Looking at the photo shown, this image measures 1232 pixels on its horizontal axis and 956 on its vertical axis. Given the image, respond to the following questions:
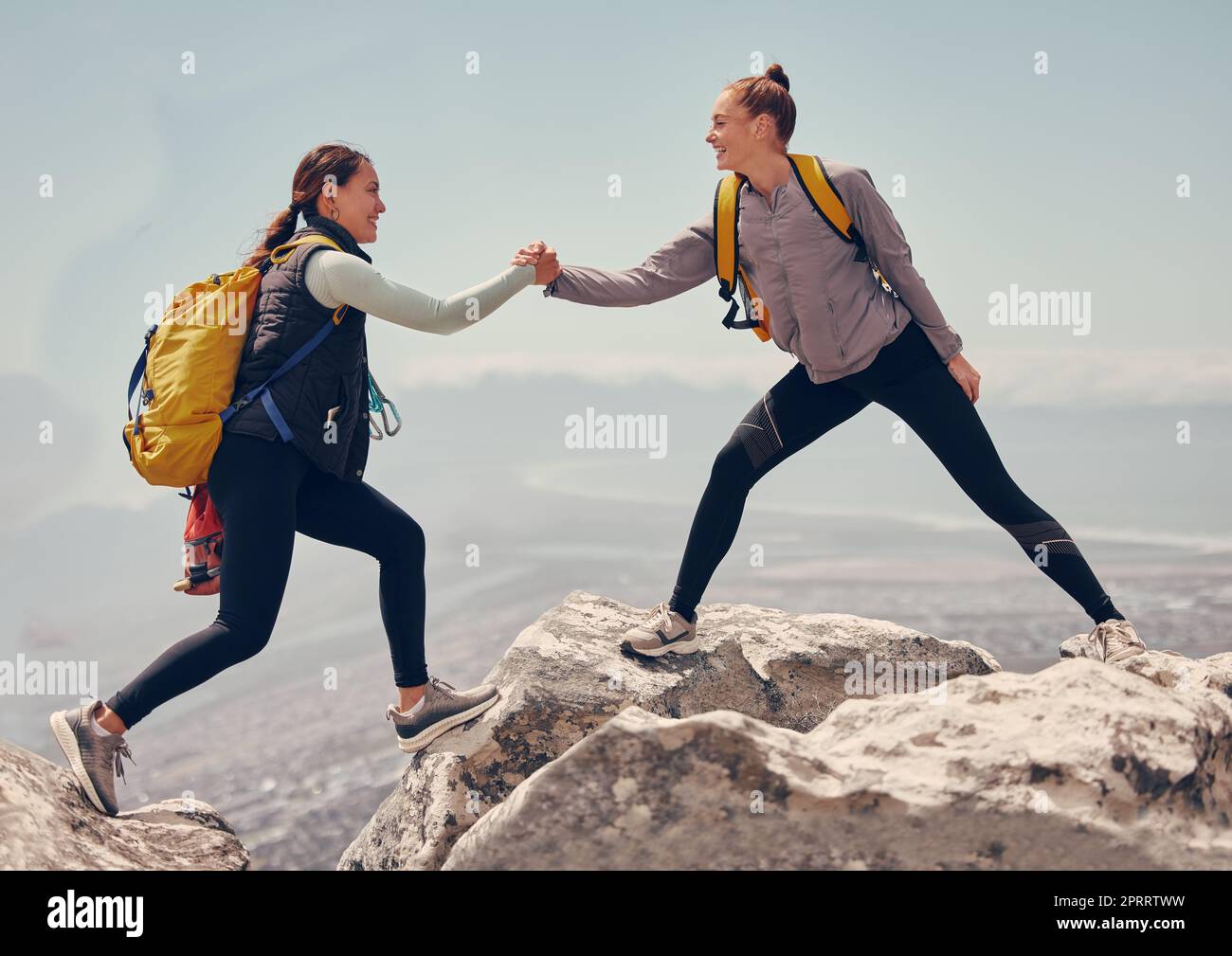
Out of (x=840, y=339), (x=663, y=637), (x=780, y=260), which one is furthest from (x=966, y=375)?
(x=663, y=637)

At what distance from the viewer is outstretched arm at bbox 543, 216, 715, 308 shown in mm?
→ 5922

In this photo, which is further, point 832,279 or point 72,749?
point 832,279

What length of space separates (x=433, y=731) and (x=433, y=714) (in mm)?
99

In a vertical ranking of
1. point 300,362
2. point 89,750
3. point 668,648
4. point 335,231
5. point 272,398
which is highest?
point 335,231

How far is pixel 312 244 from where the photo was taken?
497cm

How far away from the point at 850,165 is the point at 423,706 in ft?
11.7

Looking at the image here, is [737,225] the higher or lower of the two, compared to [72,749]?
higher

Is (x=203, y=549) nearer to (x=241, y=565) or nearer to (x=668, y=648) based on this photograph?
(x=241, y=565)

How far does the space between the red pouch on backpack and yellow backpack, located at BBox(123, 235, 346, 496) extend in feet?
0.78

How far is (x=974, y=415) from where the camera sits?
5.55 m

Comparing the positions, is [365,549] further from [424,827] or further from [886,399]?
[886,399]

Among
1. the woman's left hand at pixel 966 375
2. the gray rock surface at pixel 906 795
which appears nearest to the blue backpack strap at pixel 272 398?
the gray rock surface at pixel 906 795

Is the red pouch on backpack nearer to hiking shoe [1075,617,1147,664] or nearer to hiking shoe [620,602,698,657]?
hiking shoe [620,602,698,657]

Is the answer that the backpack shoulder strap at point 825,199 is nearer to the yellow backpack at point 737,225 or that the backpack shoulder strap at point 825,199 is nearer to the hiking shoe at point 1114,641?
the yellow backpack at point 737,225
